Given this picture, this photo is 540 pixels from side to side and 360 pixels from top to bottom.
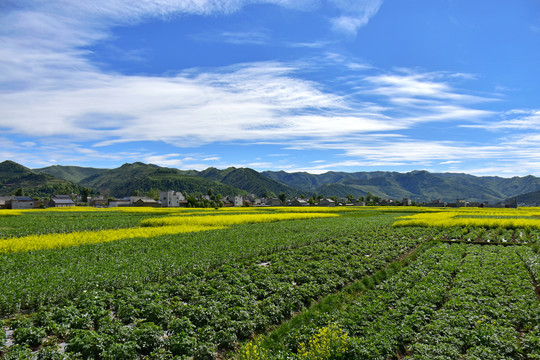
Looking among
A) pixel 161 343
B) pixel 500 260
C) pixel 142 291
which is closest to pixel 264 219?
pixel 500 260

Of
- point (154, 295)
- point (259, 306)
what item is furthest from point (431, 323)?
point (154, 295)

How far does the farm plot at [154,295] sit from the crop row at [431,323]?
1.59m

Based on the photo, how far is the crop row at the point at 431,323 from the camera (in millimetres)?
9219

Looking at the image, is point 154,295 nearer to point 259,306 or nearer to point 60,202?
point 259,306

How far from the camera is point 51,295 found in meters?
12.6

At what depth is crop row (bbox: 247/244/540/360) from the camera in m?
9.22

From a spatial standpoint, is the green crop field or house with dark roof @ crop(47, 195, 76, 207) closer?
the green crop field

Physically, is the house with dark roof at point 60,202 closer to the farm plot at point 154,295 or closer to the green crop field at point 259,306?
the green crop field at point 259,306

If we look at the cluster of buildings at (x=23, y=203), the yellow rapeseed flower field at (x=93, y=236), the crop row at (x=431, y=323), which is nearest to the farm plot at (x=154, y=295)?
the crop row at (x=431, y=323)

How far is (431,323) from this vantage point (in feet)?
37.2

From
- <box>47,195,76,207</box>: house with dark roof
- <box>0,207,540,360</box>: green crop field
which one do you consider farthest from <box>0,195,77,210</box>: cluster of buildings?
<box>0,207,540,360</box>: green crop field

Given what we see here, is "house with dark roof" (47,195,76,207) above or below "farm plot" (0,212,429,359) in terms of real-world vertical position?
above

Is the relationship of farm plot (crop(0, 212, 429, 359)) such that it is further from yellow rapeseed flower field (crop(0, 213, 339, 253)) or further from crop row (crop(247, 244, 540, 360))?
yellow rapeseed flower field (crop(0, 213, 339, 253))

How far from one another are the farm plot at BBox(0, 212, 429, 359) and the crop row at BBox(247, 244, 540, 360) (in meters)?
1.59
